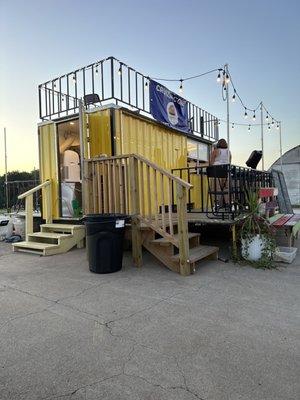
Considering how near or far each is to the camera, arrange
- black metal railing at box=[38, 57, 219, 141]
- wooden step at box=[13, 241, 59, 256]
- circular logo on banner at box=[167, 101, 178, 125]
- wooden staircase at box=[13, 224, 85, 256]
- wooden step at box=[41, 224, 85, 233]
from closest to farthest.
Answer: wooden step at box=[13, 241, 59, 256] < wooden staircase at box=[13, 224, 85, 256] < wooden step at box=[41, 224, 85, 233] < black metal railing at box=[38, 57, 219, 141] < circular logo on banner at box=[167, 101, 178, 125]

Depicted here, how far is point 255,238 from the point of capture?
16.8 feet

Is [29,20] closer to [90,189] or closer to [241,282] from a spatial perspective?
[90,189]

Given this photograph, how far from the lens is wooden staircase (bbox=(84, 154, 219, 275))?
4.54 metres

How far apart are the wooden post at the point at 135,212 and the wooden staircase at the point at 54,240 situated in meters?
1.92

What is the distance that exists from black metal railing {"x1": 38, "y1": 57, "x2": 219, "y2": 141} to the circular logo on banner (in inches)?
31.7

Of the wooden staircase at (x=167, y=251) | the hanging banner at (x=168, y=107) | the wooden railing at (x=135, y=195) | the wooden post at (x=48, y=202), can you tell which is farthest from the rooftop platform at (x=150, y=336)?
the hanging banner at (x=168, y=107)

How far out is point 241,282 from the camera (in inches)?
166

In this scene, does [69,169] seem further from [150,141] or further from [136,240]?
[136,240]

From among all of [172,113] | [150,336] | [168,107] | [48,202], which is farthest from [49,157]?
[150,336]

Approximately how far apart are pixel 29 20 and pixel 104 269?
7.15 metres

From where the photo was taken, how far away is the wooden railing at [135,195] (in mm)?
4531

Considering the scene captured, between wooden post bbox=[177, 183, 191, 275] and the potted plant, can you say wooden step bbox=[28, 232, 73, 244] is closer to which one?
wooden post bbox=[177, 183, 191, 275]

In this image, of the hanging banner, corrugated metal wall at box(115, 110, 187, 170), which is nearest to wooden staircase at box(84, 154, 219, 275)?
corrugated metal wall at box(115, 110, 187, 170)

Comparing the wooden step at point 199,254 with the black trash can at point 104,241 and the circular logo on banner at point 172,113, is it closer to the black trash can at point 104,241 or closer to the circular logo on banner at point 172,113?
the black trash can at point 104,241
